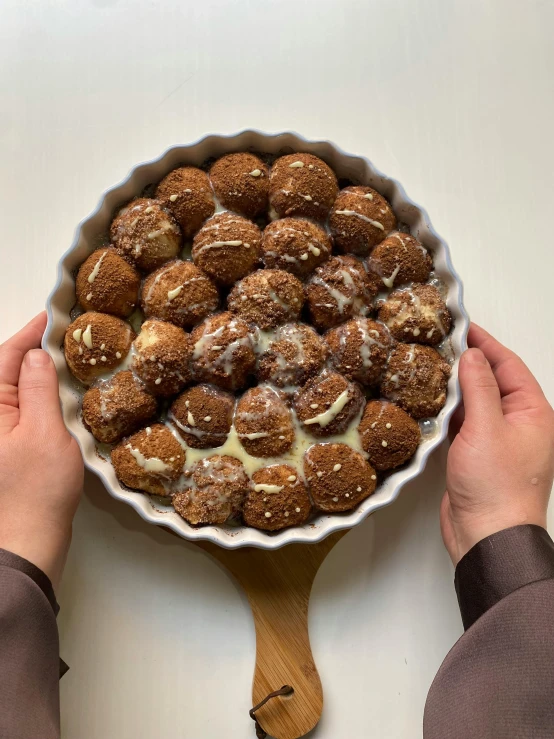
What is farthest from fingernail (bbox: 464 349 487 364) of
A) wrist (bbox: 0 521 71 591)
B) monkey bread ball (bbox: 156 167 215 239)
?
wrist (bbox: 0 521 71 591)

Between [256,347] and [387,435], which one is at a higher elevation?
[256,347]

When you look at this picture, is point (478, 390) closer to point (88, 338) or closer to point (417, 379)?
point (417, 379)

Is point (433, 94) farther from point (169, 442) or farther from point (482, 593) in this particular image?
point (482, 593)

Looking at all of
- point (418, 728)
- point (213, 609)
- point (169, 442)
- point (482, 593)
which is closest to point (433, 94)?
point (169, 442)

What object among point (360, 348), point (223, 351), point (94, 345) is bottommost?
point (360, 348)

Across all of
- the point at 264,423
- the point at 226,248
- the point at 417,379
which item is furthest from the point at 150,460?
the point at 417,379

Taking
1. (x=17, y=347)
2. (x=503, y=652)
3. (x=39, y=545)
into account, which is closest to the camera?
(x=503, y=652)

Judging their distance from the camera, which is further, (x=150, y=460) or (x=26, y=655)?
(x=150, y=460)
